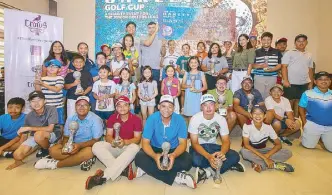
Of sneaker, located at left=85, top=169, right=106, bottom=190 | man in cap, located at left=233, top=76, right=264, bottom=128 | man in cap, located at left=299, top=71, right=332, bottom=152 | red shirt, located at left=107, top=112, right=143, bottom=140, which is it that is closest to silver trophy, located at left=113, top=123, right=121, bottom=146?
red shirt, located at left=107, top=112, right=143, bottom=140

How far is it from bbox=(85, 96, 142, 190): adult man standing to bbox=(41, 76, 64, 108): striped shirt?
120cm

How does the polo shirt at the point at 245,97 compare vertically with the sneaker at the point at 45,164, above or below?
above

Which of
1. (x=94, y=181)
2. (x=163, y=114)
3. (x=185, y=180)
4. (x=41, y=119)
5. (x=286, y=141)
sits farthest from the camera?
(x=286, y=141)

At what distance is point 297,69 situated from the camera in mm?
4695

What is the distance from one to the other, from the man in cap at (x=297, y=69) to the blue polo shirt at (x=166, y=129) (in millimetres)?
2803

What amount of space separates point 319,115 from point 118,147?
3414 mm

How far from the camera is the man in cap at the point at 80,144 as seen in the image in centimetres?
307

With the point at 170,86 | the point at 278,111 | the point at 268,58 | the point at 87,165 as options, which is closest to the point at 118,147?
the point at 87,165

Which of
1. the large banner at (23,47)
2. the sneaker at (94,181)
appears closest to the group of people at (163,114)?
the sneaker at (94,181)

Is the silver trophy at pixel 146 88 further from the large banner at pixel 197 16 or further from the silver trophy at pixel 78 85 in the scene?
the large banner at pixel 197 16

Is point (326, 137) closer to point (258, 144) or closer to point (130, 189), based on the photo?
point (258, 144)

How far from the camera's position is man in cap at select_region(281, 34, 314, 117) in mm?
4668

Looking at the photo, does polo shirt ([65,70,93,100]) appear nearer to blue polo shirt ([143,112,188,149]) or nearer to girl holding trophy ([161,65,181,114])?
girl holding trophy ([161,65,181,114])

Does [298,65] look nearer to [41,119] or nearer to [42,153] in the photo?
[41,119]
